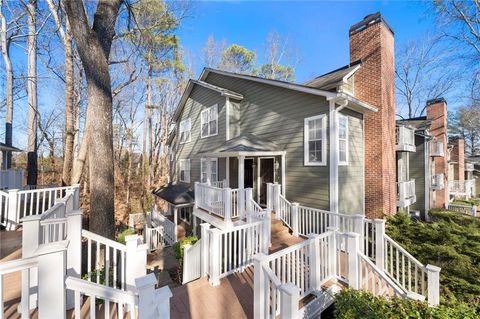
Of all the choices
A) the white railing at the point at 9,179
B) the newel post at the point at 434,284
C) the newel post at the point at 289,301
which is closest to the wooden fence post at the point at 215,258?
the newel post at the point at 289,301

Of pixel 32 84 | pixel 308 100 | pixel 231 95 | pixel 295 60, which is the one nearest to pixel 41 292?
pixel 308 100

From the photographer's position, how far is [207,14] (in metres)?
10.3

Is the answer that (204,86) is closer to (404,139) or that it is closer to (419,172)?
(404,139)

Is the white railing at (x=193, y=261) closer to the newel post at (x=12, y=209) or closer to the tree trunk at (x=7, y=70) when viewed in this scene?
Result: the newel post at (x=12, y=209)

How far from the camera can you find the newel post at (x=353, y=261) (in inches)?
154

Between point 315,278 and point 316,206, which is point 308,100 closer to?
point 316,206

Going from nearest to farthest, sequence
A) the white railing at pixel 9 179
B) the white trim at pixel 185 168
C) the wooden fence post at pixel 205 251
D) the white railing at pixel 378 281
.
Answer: the white railing at pixel 378 281 < the wooden fence post at pixel 205 251 < the white railing at pixel 9 179 < the white trim at pixel 185 168

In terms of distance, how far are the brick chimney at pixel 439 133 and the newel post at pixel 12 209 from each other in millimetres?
21256

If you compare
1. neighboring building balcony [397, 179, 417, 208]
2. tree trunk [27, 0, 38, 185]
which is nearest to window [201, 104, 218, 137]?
tree trunk [27, 0, 38, 185]

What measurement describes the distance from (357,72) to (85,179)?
18.4 m

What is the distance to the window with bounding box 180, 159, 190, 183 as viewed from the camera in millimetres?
13945

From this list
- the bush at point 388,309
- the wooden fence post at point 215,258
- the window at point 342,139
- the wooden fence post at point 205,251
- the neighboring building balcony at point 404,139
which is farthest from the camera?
the neighboring building balcony at point 404,139

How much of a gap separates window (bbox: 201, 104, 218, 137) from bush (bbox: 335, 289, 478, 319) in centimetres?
905

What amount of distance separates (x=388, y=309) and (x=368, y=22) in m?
10.0
